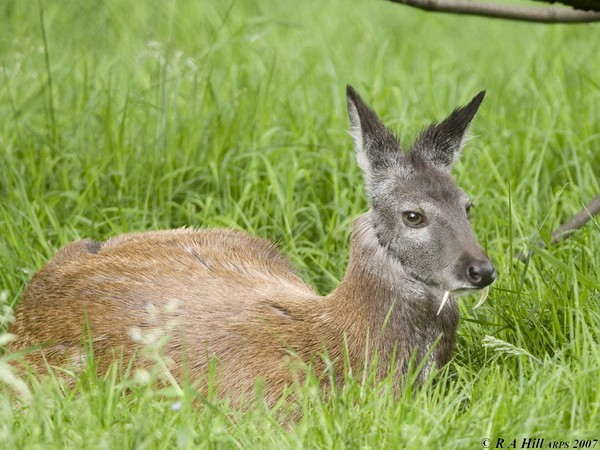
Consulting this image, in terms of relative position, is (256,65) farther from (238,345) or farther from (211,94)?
(238,345)

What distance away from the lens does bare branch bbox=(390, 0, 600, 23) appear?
4.93 metres

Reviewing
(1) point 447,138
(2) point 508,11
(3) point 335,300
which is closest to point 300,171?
(2) point 508,11

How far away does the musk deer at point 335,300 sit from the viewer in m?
4.09

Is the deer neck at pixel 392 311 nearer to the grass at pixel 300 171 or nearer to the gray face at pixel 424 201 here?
the gray face at pixel 424 201

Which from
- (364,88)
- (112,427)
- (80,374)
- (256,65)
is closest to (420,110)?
(364,88)

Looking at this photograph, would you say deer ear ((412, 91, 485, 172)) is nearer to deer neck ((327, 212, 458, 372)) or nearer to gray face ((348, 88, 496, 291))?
gray face ((348, 88, 496, 291))

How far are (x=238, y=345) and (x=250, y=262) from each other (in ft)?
2.27

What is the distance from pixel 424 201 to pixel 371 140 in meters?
0.34

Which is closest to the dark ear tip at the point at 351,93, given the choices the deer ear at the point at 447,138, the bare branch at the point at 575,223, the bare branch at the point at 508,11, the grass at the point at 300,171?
the deer ear at the point at 447,138

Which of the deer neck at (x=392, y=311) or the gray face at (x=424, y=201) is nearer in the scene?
the gray face at (x=424, y=201)

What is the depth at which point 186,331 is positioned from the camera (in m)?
4.21

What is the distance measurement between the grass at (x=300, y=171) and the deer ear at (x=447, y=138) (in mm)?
338

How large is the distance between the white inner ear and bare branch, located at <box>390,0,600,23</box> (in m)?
0.63

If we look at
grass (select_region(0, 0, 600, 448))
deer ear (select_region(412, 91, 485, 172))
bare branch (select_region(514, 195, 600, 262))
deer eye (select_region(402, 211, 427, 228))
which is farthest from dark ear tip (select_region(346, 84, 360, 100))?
bare branch (select_region(514, 195, 600, 262))
